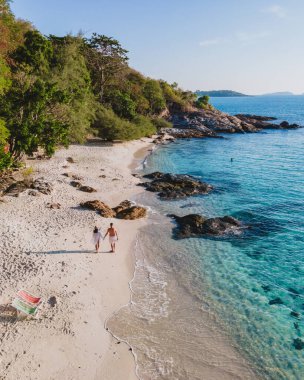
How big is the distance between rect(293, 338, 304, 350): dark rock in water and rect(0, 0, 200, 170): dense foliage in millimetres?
20796

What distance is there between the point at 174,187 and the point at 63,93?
14.5 m

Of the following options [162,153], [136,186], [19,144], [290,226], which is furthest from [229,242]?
[162,153]

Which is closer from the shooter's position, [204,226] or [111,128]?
[204,226]

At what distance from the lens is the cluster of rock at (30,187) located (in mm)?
24891

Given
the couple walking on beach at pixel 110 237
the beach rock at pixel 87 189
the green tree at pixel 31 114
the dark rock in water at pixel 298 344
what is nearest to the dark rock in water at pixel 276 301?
the dark rock in water at pixel 298 344

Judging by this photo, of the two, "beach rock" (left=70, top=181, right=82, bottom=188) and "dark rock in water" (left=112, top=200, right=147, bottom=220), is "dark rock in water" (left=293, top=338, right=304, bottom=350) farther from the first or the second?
"beach rock" (left=70, top=181, right=82, bottom=188)

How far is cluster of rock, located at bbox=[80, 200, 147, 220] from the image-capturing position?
Answer: 24500mm

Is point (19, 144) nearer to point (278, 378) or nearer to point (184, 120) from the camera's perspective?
point (278, 378)

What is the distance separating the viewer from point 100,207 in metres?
24.9

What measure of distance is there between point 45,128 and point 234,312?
2314cm

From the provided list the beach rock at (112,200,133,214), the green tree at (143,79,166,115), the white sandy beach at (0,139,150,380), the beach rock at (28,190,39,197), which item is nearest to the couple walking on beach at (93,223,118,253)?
the white sandy beach at (0,139,150,380)

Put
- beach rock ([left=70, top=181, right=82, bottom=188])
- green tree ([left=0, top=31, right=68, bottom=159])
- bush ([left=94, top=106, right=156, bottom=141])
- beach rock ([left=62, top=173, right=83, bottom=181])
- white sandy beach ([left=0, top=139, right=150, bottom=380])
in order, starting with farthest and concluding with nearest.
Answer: bush ([left=94, top=106, right=156, bottom=141]) < beach rock ([left=62, top=173, right=83, bottom=181]) < beach rock ([left=70, top=181, right=82, bottom=188]) < green tree ([left=0, top=31, right=68, bottom=159]) < white sandy beach ([left=0, top=139, right=150, bottom=380])

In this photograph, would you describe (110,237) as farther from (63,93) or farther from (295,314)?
(63,93)

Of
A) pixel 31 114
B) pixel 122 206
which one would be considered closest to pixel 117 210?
pixel 122 206
